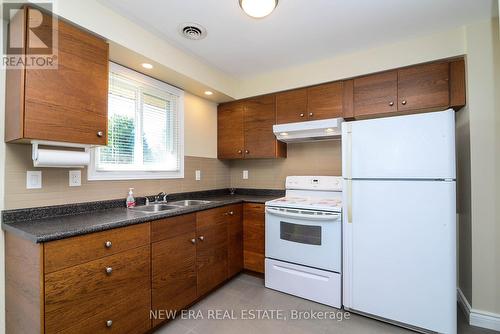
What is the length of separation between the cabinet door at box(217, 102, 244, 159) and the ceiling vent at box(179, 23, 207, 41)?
118 centimetres

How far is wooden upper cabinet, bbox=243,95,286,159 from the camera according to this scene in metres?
2.93

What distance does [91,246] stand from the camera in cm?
140

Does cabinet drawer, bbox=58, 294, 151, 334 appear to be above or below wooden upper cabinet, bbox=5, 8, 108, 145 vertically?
below

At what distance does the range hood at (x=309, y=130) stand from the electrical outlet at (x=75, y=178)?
1940mm

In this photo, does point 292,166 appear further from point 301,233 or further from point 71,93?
point 71,93

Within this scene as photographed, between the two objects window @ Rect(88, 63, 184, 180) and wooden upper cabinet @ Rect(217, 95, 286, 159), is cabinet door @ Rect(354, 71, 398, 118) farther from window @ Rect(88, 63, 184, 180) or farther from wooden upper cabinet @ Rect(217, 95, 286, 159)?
window @ Rect(88, 63, 184, 180)

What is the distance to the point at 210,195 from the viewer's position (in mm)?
3186

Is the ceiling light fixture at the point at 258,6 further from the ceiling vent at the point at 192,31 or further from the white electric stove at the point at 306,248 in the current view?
the white electric stove at the point at 306,248

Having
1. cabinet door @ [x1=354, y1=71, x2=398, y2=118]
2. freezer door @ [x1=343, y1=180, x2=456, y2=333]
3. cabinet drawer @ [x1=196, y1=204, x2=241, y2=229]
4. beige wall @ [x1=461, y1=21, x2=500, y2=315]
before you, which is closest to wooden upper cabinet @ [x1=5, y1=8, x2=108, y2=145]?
cabinet drawer @ [x1=196, y1=204, x2=241, y2=229]

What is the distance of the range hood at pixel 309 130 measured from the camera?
8.00ft

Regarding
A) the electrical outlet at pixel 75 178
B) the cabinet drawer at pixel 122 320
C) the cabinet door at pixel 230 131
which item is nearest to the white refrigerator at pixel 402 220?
the cabinet door at pixel 230 131

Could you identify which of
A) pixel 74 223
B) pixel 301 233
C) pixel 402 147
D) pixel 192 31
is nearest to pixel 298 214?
pixel 301 233

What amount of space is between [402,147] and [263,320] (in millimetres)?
1819

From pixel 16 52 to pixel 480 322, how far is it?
3826 millimetres
